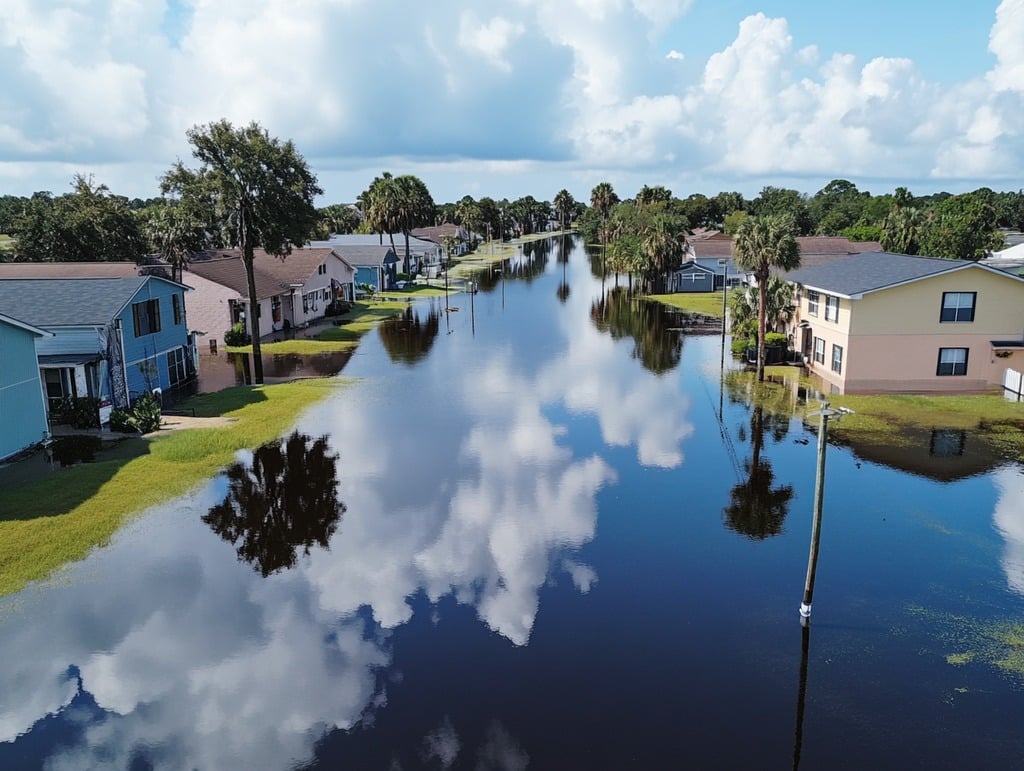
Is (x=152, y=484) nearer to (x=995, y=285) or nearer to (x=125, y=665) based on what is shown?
(x=125, y=665)

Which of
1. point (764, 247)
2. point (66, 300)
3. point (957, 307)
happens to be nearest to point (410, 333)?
point (66, 300)

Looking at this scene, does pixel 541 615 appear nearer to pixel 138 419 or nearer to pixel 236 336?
pixel 138 419

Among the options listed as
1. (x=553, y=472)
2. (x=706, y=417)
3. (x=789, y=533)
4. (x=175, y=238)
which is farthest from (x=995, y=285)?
(x=175, y=238)

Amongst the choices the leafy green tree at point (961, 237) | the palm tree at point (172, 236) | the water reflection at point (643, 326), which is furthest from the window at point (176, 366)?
the leafy green tree at point (961, 237)

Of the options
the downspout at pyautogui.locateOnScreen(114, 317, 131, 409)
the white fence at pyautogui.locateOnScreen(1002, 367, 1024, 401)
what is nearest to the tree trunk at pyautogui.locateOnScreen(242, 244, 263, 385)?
the downspout at pyautogui.locateOnScreen(114, 317, 131, 409)

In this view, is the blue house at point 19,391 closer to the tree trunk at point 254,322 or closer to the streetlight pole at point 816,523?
the tree trunk at point 254,322
